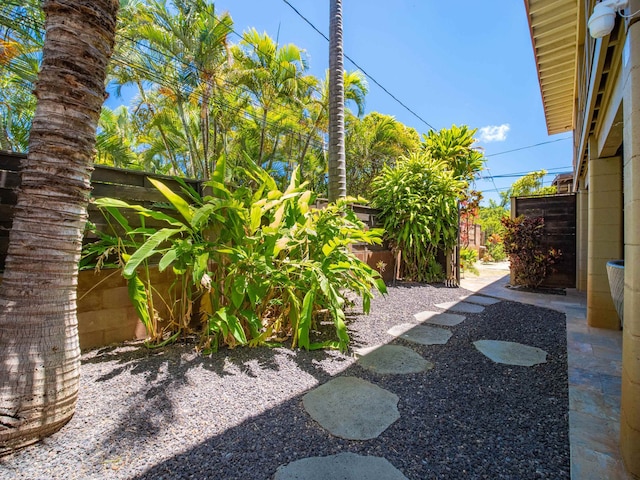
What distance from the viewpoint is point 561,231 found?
508 centimetres

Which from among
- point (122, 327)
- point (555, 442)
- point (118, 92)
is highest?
point (118, 92)

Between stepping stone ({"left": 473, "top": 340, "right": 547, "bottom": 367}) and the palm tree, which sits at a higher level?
the palm tree

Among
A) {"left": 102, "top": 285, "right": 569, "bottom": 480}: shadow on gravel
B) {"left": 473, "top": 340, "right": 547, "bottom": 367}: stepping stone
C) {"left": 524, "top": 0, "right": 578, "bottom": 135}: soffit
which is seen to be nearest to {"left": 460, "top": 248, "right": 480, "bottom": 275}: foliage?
{"left": 524, "top": 0, "right": 578, "bottom": 135}: soffit

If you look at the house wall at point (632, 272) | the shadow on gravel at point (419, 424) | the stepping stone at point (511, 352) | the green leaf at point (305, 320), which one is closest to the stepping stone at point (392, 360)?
the shadow on gravel at point (419, 424)

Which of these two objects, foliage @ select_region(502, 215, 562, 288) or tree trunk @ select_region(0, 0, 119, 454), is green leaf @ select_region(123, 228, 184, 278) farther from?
foliage @ select_region(502, 215, 562, 288)

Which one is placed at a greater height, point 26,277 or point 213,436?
point 26,277

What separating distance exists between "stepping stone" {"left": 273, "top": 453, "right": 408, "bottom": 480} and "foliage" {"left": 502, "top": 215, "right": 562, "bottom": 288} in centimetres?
515

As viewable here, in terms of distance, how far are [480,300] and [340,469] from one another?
3652 mm

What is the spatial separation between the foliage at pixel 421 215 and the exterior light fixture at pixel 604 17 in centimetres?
343

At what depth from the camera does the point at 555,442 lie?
122cm

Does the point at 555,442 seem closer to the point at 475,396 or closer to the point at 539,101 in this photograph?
the point at 475,396

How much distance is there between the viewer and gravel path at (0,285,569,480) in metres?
1.07

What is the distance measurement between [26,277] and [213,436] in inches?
38.7

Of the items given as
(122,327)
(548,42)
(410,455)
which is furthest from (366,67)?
(410,455)
